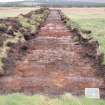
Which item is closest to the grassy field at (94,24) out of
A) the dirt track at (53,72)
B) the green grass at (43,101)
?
the dirt track at (53,72)

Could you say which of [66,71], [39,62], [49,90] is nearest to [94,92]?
[49,90]

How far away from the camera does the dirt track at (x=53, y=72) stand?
18.3m

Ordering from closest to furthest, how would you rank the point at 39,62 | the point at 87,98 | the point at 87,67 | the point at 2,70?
1. the point at 87,98
2. the point at 2,70
3. the point at 87,67
4. the point at 39,62

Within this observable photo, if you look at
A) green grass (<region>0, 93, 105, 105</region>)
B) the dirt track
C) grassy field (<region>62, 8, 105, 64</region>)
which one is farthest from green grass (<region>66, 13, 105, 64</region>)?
green grass (<region>0, 93, 105, 105</region>)

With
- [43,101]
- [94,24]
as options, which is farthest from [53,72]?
[94,24]

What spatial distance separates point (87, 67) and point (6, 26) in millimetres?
13264

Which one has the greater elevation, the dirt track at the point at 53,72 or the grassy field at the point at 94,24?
the dirt track at the point at 53,72

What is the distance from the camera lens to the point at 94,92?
15.3 m

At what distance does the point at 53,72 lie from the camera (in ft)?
71.0

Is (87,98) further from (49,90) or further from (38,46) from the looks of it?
(38,46)

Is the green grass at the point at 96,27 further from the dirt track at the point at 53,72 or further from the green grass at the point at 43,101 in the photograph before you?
the green grass at the point at 43,101

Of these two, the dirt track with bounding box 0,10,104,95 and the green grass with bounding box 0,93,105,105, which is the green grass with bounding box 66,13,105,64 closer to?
the dirt track with bounding box 0,10,104,95

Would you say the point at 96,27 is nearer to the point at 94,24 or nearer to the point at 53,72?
the point at 94,24

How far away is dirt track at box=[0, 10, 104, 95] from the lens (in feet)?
60.1
